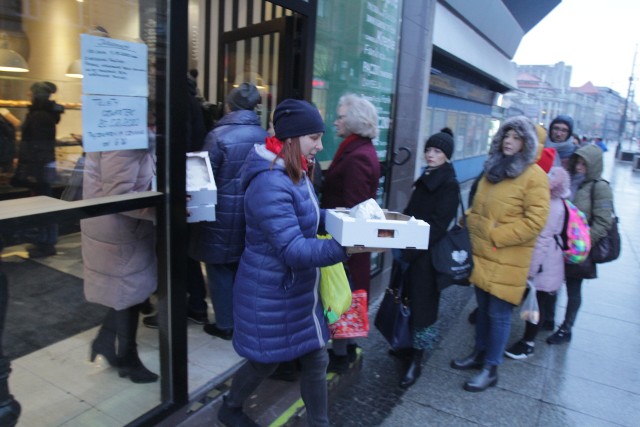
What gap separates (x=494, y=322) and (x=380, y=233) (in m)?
1.95

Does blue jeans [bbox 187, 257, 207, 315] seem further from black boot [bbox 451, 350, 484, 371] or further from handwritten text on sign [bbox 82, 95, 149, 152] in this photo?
black boot [bbox 451, 350, 484, 371]

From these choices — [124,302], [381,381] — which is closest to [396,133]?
[381,381]

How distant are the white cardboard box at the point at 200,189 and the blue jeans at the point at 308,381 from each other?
904mm

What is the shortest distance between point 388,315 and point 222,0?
160 inches

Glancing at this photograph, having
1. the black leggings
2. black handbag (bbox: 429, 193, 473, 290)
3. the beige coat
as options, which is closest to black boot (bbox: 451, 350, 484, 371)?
the black leggings

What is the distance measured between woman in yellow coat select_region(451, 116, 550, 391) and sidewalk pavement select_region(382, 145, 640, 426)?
0.21 meters

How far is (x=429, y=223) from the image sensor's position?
127 inches

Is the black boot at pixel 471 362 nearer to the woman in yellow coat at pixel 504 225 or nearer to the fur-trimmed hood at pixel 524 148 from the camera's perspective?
the woman in yellow coat at pixel 504 225

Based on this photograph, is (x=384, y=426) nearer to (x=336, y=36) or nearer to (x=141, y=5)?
(x=141, y=5)

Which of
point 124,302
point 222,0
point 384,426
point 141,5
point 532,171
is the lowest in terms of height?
point 384,426

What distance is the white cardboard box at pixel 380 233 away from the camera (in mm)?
1923

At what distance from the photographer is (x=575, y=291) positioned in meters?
4.41

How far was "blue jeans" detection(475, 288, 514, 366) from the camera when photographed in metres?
3.44

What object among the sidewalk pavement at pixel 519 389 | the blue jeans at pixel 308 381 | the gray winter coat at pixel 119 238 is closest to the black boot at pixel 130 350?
the gray winter coat at pixel 119 238
